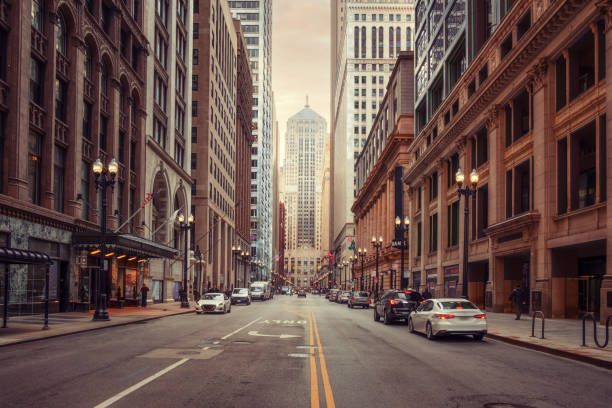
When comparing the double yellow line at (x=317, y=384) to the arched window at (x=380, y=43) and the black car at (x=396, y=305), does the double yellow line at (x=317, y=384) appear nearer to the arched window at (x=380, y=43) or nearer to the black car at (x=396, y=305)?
the black car at (x=396, y=305)

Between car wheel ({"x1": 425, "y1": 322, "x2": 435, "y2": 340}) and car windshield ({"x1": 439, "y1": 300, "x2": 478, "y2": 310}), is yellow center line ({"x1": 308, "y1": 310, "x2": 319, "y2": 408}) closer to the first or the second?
car wheel ({"x1": 425, "y1": 322, "x2": 435, "y2": 340})

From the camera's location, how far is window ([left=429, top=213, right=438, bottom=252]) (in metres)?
57.2

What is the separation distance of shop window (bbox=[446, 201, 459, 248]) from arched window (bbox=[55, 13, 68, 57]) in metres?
31.4

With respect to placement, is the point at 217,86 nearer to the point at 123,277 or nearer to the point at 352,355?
the point at 123,277

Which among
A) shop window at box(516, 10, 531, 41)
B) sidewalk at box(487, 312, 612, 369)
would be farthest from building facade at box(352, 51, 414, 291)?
sidewalk at box(487, 312, 612, 369)

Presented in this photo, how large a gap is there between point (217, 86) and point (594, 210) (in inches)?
2642

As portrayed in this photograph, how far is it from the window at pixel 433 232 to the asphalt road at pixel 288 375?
38916mm

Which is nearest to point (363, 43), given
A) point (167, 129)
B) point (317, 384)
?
point (167, 129)

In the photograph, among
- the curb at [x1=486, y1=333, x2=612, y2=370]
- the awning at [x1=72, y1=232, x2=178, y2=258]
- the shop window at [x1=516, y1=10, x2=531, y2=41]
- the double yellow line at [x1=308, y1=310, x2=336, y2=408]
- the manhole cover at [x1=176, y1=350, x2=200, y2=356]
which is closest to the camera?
the double yellow line at [x1=308, y1=310, x2=336, y2=408]

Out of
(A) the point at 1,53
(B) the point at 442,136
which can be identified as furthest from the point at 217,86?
(A) the point at 1,53

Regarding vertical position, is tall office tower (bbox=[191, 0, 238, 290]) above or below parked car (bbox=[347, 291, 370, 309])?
above

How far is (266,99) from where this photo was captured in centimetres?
16638

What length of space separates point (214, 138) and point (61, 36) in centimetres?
4868

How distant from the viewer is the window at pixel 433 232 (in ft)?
188
